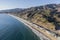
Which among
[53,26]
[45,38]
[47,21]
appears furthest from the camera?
[47,21]

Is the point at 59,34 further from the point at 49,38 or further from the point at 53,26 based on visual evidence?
the point at 53,26

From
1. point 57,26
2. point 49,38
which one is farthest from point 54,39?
point 57,26

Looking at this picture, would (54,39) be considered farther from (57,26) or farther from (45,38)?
(57,26)

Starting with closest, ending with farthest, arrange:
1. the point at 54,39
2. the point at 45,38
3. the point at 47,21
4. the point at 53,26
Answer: the point at 54,39 < the point at 45,38 < the point at 53,26 < the point at 47,21

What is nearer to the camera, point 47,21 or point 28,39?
point 28,39

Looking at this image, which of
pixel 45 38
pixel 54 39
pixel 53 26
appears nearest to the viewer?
pixel 54 39

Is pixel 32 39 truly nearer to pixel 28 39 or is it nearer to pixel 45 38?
pixel 28 39

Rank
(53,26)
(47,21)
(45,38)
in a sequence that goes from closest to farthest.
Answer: (45,38), (53,26), (47,21)

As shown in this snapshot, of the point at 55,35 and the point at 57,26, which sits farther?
the point at 57,26

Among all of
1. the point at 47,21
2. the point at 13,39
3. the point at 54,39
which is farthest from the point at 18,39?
the point at 47,21
